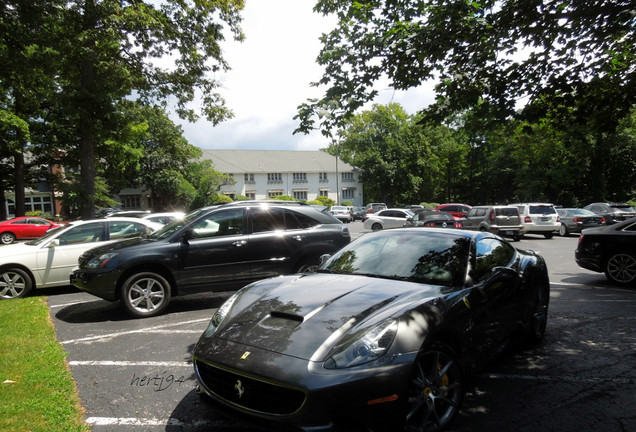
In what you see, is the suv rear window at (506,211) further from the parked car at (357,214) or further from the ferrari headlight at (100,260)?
the parked car at (357,214)

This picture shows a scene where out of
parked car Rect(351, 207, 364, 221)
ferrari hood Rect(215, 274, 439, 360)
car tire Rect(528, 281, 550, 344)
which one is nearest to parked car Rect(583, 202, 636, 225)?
car tire Rect(528, 281, 550, 344)

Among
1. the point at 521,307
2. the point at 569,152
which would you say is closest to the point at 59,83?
the point at 521,307

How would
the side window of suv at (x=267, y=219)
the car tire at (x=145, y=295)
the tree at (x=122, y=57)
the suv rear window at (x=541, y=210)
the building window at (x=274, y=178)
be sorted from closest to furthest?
the car tire at (x=145, y=295)
the side window of suv at (x=267, y=219)
the tree at (x=122, y=57)
the suv rear window at (x=541, y=210)
the building window at (x=274, y=178)

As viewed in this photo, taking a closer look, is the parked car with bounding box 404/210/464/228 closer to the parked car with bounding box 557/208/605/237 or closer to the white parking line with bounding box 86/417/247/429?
the parked car with bounding box 557/208/605/237

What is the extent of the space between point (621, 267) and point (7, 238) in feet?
89.8

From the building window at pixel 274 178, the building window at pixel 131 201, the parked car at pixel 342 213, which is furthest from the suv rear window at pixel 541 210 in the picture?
the building window at pixel 131 201

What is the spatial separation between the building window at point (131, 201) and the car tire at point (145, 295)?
5443cm

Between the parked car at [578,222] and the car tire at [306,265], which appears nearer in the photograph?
the car tire at [306,265]

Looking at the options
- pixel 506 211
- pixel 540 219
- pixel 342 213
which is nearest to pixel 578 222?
pixel 540 219

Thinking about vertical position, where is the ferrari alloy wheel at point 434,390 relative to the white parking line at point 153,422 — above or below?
above

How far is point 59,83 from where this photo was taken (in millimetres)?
20484

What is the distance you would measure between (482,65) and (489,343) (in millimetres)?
5524

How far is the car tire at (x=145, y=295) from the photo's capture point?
A: 20.7 ft

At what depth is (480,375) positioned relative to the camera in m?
4.08
